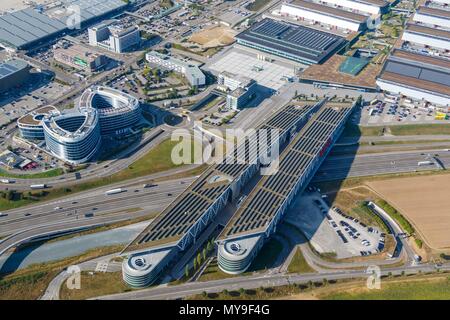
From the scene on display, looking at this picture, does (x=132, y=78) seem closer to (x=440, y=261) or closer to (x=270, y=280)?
(x=270, y=280)

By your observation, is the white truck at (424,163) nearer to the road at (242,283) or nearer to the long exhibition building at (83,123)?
the road at (242,283)

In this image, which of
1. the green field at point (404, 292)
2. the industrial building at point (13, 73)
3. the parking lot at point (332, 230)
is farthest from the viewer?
the industrial building at point (13, 73)

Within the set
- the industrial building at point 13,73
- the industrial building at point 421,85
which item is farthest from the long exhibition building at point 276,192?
the industrial building at point 13,73

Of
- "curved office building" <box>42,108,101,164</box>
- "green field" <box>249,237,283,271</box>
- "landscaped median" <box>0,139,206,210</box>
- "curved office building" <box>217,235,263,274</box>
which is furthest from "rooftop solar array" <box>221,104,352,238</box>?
"curved office building" <box>42,108,101,164</box>

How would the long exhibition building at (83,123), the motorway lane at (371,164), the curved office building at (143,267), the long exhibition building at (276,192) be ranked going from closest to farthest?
the curved office building at (143,267) < the long exhibition building at (276,192) < the long exhibition building at (83,123) < the motorway lane at (371,164)

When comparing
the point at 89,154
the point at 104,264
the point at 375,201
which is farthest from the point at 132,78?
the point at 375,201

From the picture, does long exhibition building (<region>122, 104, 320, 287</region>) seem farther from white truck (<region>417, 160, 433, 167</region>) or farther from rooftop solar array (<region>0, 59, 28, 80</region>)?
rooftop solar array (<region>0, 59, 28, 80</region>)
